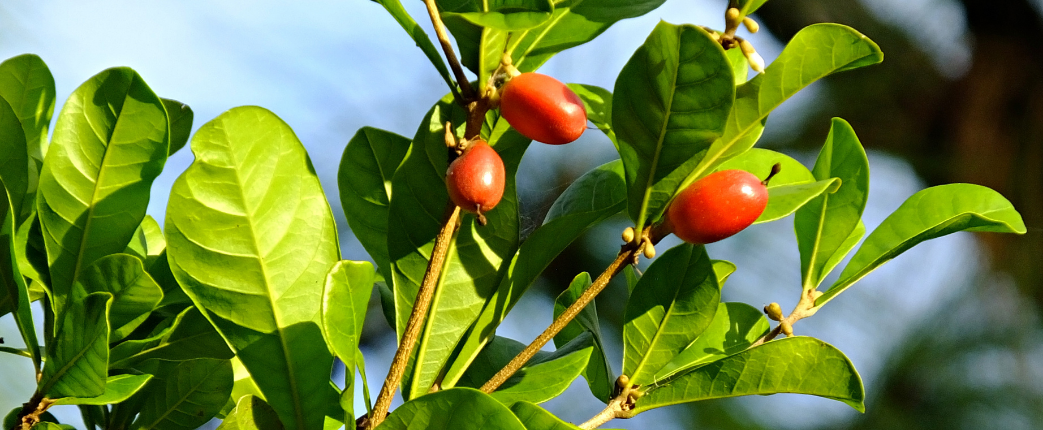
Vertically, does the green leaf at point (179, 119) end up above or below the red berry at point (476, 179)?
above

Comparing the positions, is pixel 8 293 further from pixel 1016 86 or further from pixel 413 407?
pixel 1016 86

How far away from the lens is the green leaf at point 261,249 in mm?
430

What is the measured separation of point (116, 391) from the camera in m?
0.46

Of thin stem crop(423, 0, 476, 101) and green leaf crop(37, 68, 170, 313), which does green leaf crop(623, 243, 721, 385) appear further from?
green leaf crop(37, 68, 170, 313)

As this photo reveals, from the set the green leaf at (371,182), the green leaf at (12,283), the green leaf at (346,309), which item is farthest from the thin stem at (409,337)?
the green leaf at (12,283)

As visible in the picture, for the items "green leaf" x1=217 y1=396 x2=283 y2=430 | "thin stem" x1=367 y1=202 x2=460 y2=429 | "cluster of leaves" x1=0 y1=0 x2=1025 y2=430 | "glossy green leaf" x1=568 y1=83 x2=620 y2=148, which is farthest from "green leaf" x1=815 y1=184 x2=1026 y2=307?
"green leaf" x1=217 y1=396 x2=283 y2=430

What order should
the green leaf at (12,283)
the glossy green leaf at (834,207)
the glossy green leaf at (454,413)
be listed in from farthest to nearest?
the glossy green leaf at (834,207), the green leaf at (12,283), the glossy green leaf at (454,413)

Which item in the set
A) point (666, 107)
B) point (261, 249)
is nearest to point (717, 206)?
point (666, 107)

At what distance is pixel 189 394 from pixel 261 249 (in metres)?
0.18

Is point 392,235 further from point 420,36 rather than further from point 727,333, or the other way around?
point 727,333

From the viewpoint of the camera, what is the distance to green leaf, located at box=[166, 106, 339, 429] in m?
0.43

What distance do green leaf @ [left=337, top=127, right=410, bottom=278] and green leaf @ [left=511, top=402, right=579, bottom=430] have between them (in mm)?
200

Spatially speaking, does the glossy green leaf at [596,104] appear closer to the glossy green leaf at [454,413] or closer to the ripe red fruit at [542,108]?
the ripe red fruit at [542,108]

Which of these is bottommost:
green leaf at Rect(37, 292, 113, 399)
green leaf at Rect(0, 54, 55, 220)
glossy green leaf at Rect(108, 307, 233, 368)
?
glossy green leaf at Rect(108, 307, 233, 368)
